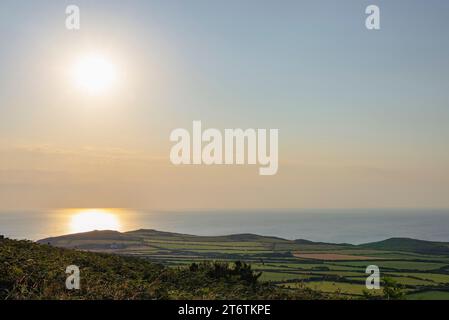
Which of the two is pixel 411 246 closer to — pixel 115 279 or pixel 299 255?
pixel 299 255

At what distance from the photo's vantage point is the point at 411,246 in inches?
3174

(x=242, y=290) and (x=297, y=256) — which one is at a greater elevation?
(x=242, y=290)

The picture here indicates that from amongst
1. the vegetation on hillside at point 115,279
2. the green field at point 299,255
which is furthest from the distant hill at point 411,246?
the vegetation on hillside at point 115,279

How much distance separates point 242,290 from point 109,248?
192 feet

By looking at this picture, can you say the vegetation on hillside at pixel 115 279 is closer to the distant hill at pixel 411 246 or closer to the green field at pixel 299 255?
the green field at pixel 299 255

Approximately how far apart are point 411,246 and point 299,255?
24.4m

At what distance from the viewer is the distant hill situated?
7388 cm

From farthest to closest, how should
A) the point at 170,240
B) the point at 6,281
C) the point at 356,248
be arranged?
1. the point at 170,240
2. the point at 356,248
3. the point at 6,281

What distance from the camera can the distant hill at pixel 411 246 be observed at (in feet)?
242

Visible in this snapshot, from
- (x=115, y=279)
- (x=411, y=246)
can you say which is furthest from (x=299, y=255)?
(x=115, y=279)

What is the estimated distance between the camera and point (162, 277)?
17.9m

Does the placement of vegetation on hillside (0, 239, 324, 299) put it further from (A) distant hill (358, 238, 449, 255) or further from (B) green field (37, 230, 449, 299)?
(A) distant hill (358, 238, 449, 255)
